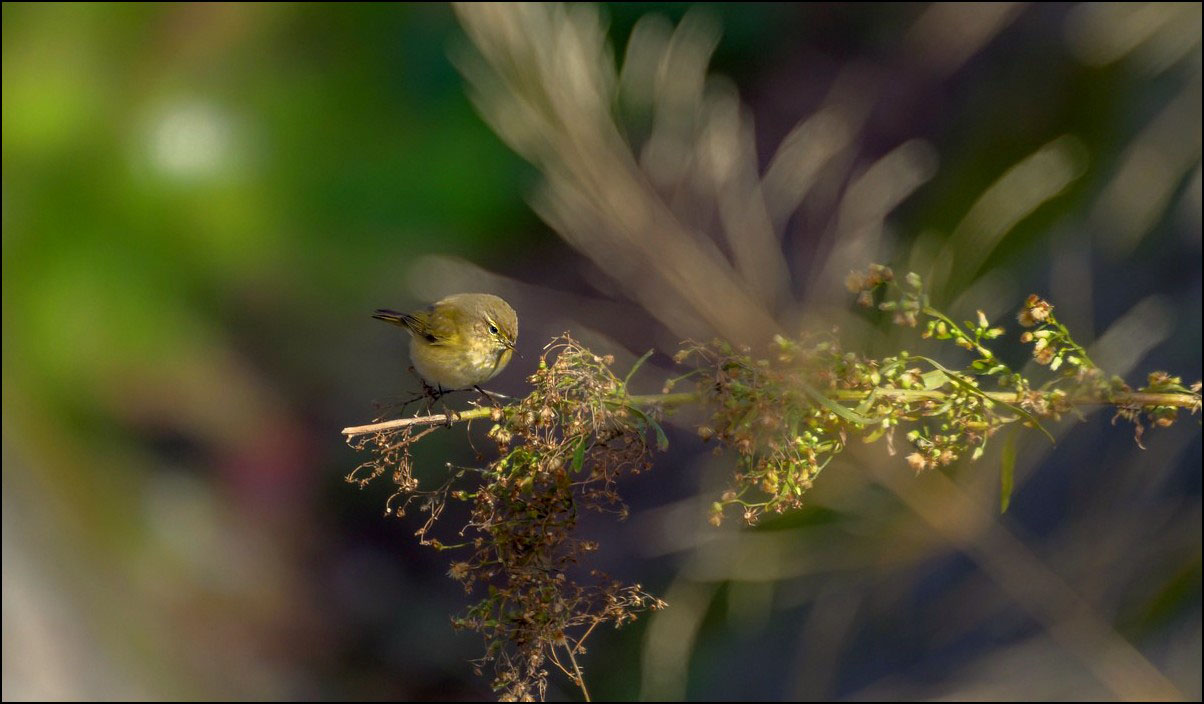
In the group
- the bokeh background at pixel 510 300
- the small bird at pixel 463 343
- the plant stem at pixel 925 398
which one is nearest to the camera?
the plant stem at pixel 925 398

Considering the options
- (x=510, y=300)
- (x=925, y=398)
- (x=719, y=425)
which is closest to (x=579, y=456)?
(x=719, y=425)

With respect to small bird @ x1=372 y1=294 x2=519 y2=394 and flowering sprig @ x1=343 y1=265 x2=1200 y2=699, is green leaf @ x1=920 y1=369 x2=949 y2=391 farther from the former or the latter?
small bird @ x1=372 y1=294 x2=519 y2=394

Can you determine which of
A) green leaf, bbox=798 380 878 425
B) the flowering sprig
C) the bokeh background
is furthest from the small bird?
the bokeh background

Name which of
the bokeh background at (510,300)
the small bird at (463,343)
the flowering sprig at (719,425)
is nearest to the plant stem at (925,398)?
the flowering sprig at (719,425)

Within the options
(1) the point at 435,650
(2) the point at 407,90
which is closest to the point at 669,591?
(1) the point at 435,650

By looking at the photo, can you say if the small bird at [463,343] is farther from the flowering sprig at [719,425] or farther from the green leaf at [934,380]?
the green leaf at [934,380]

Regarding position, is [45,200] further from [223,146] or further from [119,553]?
[119,553]
